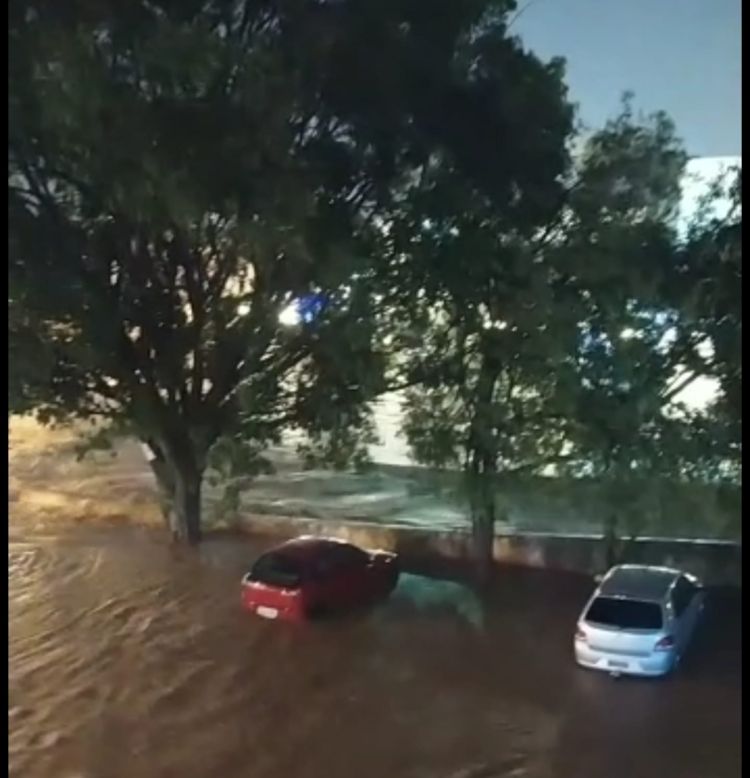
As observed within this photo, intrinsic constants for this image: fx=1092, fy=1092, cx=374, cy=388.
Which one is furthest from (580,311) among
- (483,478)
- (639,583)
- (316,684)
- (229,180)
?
(316,684)

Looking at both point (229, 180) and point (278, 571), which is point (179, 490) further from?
point (229, 180)

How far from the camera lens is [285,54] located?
1.51m

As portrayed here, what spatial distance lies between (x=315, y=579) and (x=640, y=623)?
48cm

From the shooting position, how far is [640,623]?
1483 mm

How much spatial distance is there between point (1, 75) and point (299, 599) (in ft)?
2.75

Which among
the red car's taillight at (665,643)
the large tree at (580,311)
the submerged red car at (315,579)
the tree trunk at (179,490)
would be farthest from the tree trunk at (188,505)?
the red car's taillight at (665,643)

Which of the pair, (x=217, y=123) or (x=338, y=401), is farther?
(x=338, y=401)

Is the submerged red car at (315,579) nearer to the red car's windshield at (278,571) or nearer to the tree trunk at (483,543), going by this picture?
the red car's windshield at (278,571)

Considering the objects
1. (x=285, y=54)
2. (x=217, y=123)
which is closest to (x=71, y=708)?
(x=217, y=123)

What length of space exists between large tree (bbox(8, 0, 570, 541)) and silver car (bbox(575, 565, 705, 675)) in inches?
18.1

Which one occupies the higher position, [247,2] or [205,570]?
[247,2]

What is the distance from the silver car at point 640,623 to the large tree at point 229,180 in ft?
1.51

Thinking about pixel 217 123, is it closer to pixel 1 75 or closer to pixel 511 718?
pixel 1 75

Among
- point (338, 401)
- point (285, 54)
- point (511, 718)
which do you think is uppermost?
point (285, 54)
